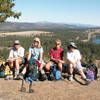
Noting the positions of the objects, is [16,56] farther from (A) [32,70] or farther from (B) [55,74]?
(B) [55,74]

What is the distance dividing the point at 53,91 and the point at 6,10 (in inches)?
545

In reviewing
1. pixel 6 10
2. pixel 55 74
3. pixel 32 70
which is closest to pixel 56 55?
pixel 55 74

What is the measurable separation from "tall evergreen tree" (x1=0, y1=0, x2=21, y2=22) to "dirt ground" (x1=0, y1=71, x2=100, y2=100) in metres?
12.1

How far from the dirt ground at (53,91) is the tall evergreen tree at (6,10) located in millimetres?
12077

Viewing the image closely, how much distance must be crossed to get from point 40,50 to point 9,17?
42.5ft

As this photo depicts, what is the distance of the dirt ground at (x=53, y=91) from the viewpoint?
7.79 metres

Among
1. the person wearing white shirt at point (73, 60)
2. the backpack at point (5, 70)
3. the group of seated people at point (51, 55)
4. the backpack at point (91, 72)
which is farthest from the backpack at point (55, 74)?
the backpack at point (5, 70)

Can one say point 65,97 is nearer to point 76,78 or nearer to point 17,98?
point 17,98

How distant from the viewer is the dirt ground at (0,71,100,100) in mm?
7785

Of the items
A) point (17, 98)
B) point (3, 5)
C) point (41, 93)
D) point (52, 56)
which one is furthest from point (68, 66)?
point (3, 5)

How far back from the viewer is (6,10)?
20859mm

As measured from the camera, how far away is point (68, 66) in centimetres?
984

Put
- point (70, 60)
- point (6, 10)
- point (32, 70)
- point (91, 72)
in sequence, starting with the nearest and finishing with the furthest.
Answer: point (32, 70) → point (70, 60) → point (91, 72) → point (6, 10)

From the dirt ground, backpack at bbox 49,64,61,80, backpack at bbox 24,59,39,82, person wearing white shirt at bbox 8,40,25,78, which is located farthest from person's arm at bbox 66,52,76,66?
person wearing white shirt at bbox 8,40,25,78
